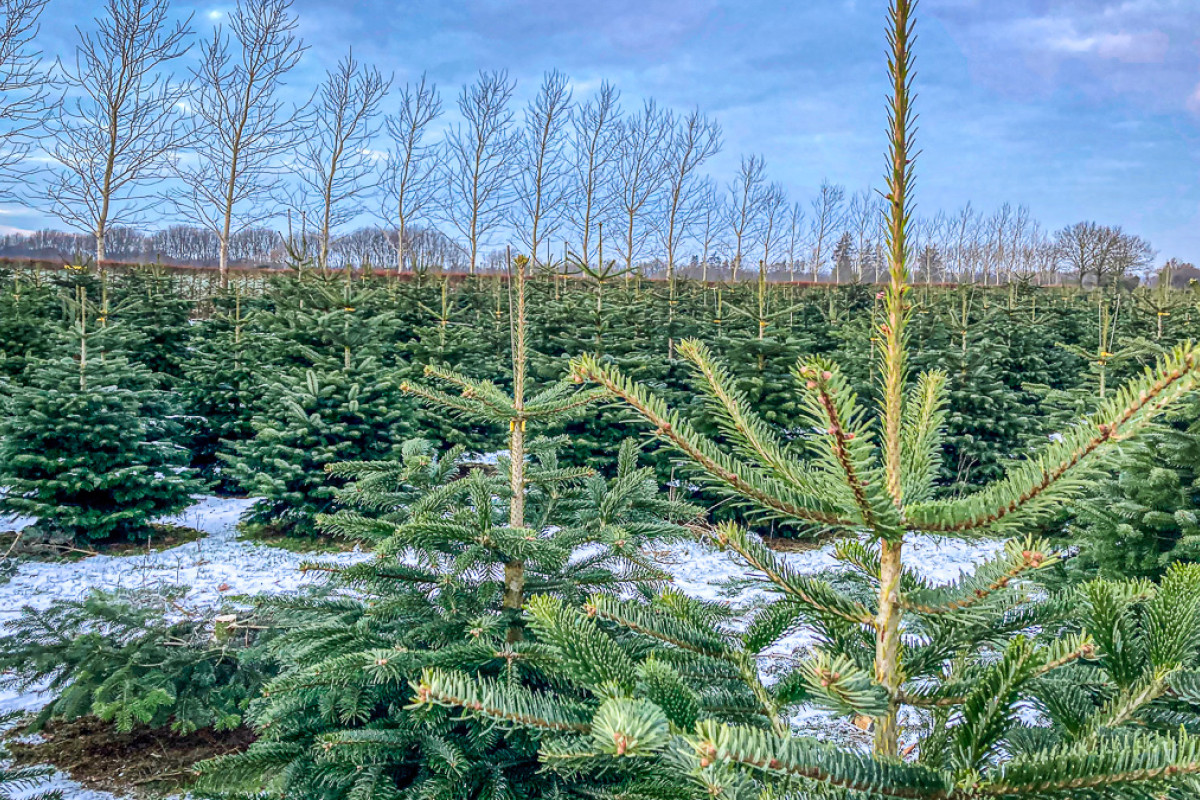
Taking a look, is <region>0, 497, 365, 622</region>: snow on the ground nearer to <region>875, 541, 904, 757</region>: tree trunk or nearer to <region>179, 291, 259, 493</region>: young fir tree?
<region>179, 291, 259, 493</region>: young fir tree

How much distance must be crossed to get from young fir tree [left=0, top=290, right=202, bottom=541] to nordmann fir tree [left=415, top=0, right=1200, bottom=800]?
7.58 metres

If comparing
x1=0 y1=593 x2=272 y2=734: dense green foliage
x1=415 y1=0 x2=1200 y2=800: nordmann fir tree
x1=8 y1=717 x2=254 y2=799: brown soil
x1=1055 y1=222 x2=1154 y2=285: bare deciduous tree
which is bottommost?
x1=8 y1=717 x2=254 y2=799: brown soil

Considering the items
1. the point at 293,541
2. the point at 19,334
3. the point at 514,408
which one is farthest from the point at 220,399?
the point at 514,408

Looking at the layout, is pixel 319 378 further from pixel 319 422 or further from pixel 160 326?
pixel 160 326

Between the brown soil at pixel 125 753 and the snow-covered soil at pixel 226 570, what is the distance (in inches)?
65.8

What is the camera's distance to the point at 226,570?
6922mm

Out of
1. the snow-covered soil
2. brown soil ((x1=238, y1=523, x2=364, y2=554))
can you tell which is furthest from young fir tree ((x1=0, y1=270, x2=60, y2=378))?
brown soil ((x1=238, y1=523, x2=364, y2=554))

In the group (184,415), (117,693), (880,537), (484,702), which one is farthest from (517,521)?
(184,415)

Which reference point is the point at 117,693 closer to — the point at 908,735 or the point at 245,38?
the point at 908,735

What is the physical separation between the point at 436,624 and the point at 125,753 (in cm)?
263

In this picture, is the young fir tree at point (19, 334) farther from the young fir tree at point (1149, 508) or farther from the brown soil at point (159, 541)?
the young fir tree at point (1149, 508)

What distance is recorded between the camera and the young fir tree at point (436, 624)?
2113mm

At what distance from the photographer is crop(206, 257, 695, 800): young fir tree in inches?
83.2

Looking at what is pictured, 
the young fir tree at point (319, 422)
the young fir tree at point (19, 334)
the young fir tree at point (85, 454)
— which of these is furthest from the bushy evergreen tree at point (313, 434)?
the young fir tree at point (19, 334)
